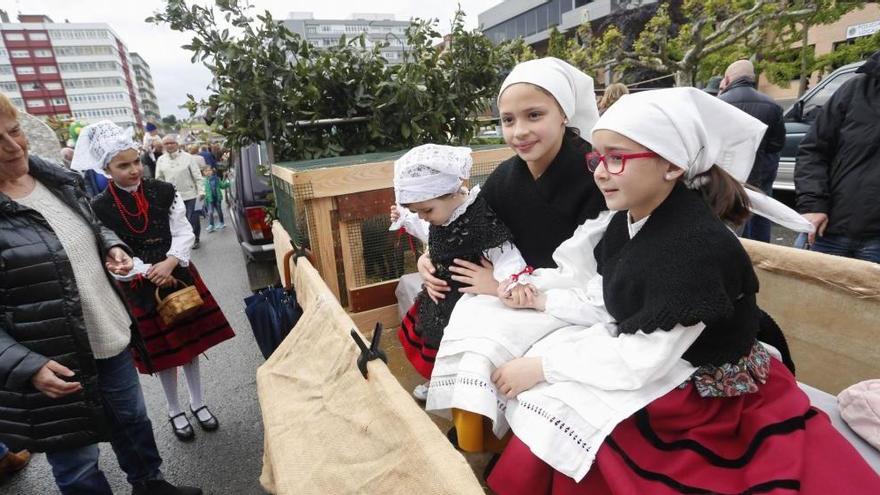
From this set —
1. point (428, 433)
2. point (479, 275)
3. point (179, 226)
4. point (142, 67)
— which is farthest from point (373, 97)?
point (142, 67)

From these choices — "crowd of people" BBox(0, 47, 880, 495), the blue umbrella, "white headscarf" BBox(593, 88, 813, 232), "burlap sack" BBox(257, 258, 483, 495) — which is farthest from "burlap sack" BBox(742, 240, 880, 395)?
the blue umbrella

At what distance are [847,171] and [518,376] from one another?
2498mm

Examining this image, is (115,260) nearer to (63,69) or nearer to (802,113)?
(802,113)

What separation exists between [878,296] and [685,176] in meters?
1.03

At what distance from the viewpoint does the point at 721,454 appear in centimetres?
106

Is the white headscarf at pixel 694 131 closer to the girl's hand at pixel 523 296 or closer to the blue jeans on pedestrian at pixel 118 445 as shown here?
the girl's hand at pixel 523 296

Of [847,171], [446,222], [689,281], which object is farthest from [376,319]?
[847,171]

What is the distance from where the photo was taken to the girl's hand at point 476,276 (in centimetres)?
169

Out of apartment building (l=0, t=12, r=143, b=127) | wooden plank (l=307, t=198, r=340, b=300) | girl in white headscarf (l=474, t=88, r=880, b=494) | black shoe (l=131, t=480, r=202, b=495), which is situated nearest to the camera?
girl in white headscarf (l=474, t=88, r=880, b=494)

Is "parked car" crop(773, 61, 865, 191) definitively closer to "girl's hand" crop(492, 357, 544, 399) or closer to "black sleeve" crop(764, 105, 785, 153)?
"black sleeve" crop(764, 105, 785, 153)

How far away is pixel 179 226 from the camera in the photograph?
8.86ft

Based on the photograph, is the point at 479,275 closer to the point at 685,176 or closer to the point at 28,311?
the point at 685,176

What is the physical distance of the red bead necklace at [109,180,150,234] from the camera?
97.7 inches

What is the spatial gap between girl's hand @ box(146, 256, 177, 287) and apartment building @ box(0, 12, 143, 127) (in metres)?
82.9
